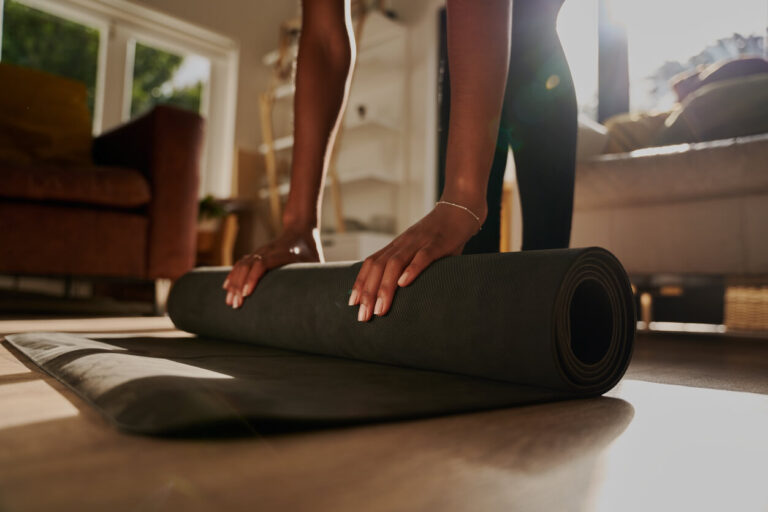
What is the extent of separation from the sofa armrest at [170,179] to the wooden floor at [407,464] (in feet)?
5.91

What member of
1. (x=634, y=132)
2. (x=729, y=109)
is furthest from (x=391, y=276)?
(x=634, y=132)

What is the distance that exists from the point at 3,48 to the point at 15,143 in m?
1.83

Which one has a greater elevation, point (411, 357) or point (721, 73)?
point (721, 73)

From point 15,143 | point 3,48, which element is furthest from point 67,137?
point 3,48

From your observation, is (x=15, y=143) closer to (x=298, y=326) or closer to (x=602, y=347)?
(x=298, y=326)

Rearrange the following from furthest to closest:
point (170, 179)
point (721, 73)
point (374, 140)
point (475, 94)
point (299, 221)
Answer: point (374, 140)
point (721, 73)
point (170, 179)
point (299, 221)
point (475, 94)

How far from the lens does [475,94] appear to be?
78 centimetres

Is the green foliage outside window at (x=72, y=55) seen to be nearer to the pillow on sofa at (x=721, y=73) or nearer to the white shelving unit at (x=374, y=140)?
the white shelving unit at (x=374, y=140)

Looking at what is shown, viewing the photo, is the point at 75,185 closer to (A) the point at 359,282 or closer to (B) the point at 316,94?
(B) the point at 316,94

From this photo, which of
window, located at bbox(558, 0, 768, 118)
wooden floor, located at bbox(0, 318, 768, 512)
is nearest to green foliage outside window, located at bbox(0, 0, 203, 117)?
window, located at bbox(558, 0, 768, 118)

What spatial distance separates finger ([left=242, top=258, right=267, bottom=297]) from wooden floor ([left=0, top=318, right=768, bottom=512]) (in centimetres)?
44

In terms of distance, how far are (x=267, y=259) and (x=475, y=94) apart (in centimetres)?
43

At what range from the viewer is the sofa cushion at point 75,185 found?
1979mm

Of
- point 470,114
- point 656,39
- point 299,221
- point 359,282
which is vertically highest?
point 656,39
